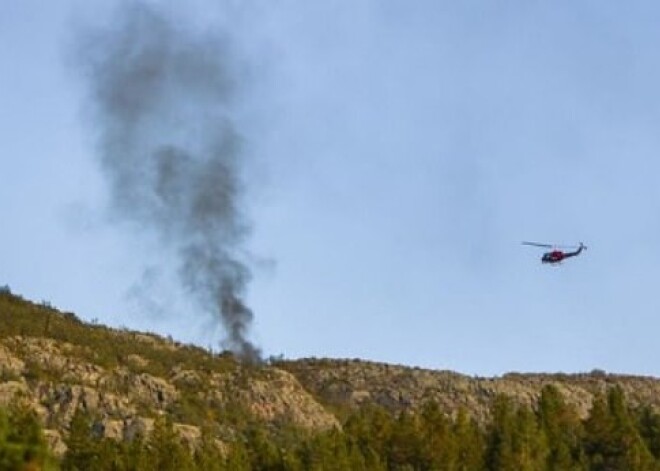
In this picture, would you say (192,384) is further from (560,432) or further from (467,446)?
(560,432)

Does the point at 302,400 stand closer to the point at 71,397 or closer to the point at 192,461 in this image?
the point at 71,397

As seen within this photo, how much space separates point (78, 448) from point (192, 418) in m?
32.4

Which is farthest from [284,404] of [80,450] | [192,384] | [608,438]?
[80,450]

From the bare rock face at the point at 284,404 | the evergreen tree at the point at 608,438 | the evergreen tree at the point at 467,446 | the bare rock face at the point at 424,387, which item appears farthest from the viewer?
the bare rock face at the point at 424,387

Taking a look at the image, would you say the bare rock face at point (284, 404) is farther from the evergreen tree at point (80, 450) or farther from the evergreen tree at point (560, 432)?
the evergreen tree at point (80, 450)

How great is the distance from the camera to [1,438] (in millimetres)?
63312

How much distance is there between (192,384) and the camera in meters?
141

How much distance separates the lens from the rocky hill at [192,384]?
124 m

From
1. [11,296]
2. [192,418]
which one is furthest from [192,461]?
[11,296]

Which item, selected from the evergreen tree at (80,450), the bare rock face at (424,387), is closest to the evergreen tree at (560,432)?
the bare rock face at (424,387)

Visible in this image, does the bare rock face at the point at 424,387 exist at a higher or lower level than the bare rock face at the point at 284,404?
higher

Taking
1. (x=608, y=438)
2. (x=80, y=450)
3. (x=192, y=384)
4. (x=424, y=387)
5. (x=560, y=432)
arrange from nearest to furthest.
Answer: (x=80, y=450) < (x=608, y=438) < (x=560, y=432) < (x=192, y=384) < (x=424, y=387)

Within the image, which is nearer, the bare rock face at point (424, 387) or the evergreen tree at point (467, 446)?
the evergreen tree at point (467, 446)

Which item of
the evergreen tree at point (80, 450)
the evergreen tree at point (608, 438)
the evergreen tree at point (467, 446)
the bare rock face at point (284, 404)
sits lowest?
the evergreen tree at point (80, 450)
